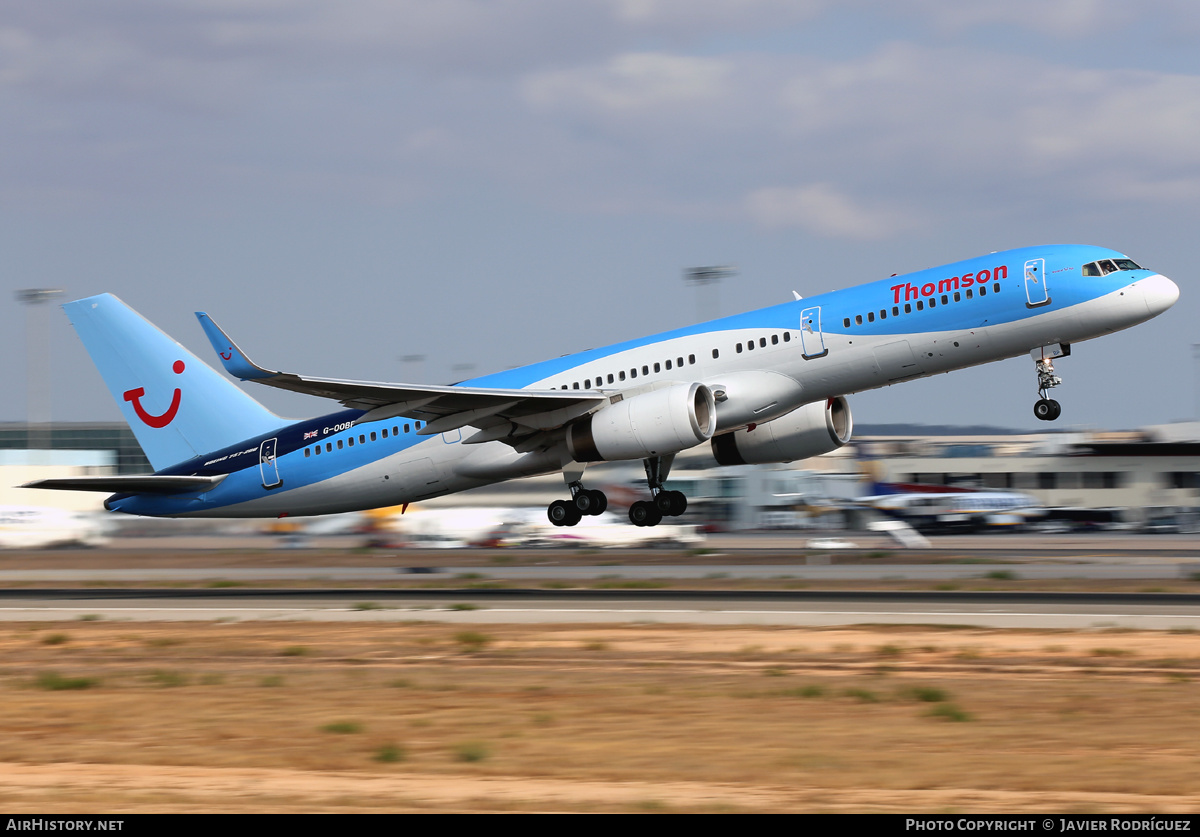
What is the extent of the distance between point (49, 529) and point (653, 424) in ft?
126

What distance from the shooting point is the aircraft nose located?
2853 centimetres

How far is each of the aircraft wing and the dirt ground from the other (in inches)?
296

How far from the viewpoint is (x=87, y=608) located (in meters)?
32.0

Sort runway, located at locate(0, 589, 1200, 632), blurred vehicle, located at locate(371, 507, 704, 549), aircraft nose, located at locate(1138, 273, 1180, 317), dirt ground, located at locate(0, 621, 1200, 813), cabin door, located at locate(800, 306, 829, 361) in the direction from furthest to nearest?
blurred vehicle, located at locate(371, 507, 704, 549) < cabin door, located at locate(800, 306, 829, 361) < aircraft nose, located at locate(1138, 273, 1180, 317) < runway, located at locate(0, 589, 1200, 632) < dirt ground, located at locate(0, 621, 1200, 813)

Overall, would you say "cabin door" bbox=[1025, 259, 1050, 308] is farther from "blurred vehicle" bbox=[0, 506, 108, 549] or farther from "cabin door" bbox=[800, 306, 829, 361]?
"blurred vehicle" bbox=[0, 506, 108, 549]

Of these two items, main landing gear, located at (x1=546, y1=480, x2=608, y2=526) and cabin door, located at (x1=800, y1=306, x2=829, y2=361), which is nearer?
cabin door, located at (x1=800, y1=306, x2=829, y2=361)

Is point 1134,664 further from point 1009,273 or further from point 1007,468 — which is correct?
point 1007,468

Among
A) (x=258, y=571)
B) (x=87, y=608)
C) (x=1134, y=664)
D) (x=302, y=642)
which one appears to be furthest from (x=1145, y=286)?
(x=258, y=571)

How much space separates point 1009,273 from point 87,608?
23.8 m

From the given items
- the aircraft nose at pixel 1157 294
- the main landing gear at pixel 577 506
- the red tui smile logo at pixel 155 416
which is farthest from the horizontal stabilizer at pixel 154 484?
the aircraft nose at pixel 1157 294

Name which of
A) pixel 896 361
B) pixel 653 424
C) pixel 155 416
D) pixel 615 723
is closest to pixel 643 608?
pixel 653 424

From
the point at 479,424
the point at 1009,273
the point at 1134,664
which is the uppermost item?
the point at 1009,273

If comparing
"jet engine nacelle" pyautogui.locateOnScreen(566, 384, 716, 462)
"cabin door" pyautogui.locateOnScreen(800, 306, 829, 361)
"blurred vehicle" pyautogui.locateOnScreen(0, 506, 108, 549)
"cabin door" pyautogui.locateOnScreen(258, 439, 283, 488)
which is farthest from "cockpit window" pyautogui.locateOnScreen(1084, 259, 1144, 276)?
"blurred vehicle" pyautogui.locateOnScreen(0, 506, 108, 549)
